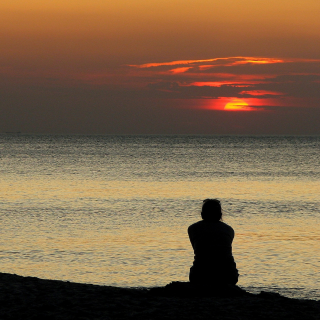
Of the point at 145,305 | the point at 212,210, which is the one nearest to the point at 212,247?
the point at 212,210

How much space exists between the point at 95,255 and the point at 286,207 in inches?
695

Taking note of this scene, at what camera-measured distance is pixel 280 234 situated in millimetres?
24094

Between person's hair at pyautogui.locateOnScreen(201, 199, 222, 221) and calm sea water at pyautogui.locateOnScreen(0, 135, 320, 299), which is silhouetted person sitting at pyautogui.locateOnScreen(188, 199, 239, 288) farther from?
calm sea water at pyautogui.locateOnScreen(0, 135, 320, 299)

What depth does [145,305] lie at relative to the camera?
26.4 feet

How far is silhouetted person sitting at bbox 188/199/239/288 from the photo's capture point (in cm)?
847

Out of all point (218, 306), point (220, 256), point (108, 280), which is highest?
point (220, 256)

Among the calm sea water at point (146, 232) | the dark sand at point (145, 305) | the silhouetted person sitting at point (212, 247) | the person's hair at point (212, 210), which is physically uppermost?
the person's hair at point (212, 210)

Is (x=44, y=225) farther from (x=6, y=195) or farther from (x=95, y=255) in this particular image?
(x=6, y=195)

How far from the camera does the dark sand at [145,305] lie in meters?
7.58

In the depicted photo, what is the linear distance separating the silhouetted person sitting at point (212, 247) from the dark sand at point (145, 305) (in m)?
0.30

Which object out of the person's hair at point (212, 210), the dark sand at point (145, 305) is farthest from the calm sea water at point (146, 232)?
the person's hair at point (212, 210)

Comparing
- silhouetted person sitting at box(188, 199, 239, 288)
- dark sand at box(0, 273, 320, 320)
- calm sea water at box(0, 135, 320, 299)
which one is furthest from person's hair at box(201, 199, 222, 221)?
calm sea water at box(0, 135, 320, 299)

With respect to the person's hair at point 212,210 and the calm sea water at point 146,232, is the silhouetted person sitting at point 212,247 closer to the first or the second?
the person's hair at point 212,210

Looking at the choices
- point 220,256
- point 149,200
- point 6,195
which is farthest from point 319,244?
point 6,195
